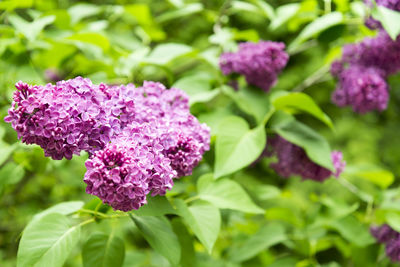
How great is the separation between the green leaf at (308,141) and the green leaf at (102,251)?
0.60 meters

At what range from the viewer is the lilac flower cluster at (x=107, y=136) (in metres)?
0.77

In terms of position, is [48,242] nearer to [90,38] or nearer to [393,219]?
[90,38]

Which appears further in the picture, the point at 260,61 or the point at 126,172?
the point at 260,61

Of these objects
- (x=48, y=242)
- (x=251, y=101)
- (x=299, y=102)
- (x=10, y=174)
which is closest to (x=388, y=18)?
(x=299, y=102)

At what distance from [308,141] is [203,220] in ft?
1.62

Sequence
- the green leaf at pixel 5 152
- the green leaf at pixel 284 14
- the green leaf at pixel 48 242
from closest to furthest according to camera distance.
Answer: the green leaf at pixel 48 242
the green leaf at pixel 5 152
the green leaf at pixel 284 14

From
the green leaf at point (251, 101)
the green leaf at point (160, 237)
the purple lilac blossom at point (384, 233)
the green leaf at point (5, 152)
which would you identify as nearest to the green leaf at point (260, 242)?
the purple lilac blossom at point (384, 233)

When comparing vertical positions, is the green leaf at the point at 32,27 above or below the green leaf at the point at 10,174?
above

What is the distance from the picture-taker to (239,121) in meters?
1.26

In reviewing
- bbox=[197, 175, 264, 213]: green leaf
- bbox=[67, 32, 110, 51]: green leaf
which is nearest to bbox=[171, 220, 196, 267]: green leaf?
bbox=[197, 175, 264, 213]: green leaf

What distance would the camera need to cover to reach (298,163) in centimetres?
142

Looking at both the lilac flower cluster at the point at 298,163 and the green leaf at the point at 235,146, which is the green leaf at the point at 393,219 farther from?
the green leaf at the point at 235,146

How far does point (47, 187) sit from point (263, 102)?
7.08 ft

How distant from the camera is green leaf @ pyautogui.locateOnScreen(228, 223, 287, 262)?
4.88 feet
